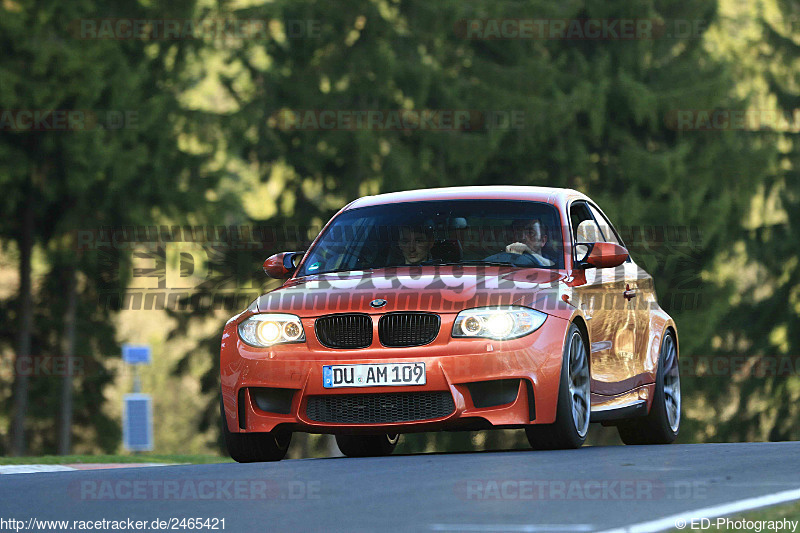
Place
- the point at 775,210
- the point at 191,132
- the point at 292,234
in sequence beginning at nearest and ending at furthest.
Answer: the point at 191,132 < the point at 292,234 < the point at 775,210

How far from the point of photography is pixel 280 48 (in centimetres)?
3288

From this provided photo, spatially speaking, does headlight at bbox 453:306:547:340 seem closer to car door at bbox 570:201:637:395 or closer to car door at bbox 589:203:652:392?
car door at bbox 570:201:637:395

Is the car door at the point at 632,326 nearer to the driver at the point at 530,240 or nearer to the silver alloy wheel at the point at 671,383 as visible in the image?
the silver alloy wheel at the point at 671,383

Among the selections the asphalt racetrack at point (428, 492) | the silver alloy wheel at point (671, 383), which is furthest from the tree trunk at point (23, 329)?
the asphalt racetrack at point (428, 492)

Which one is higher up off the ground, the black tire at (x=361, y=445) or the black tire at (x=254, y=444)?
the black tire at (x=254, y=444)

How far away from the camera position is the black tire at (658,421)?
11570mm

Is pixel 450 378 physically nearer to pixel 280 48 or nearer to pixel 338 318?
pixel 338 318

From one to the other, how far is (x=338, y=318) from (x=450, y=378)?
817 millimetres

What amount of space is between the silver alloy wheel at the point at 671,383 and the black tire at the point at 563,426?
7.56ft

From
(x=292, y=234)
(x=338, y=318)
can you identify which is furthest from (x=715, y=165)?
(x=338, y=318)

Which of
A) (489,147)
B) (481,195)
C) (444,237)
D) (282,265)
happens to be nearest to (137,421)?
(489,147)

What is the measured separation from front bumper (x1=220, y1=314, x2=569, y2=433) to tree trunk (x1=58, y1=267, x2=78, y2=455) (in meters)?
19.1

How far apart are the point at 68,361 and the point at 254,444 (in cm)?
1893

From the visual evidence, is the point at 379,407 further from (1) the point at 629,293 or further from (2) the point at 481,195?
(1) the point at 629,293
